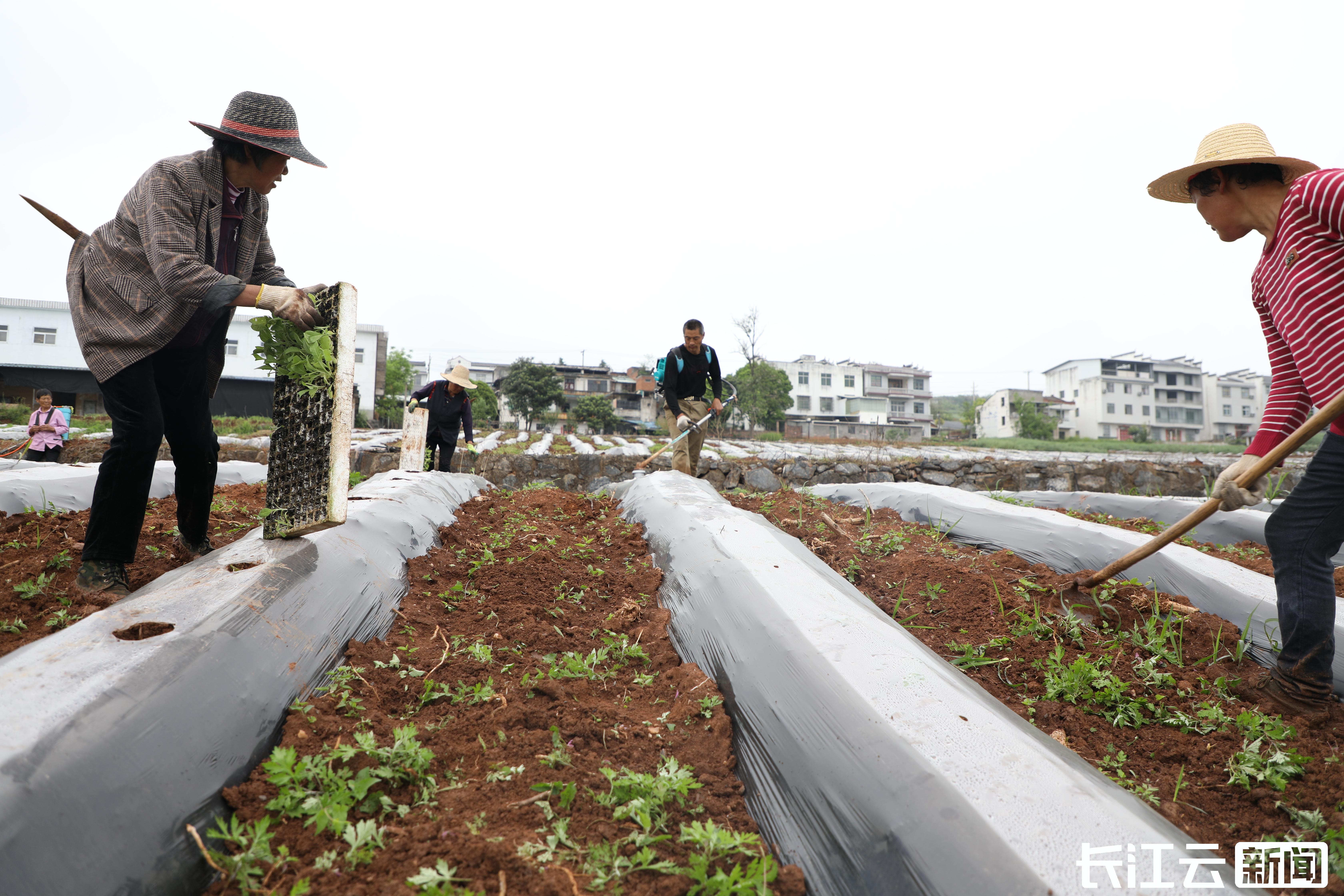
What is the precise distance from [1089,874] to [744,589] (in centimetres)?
115

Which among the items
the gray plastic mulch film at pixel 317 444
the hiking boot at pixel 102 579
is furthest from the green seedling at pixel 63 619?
the gray plastic mulch film at pixel 317 444

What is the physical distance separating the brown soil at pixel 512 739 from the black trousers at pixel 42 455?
7.07 m

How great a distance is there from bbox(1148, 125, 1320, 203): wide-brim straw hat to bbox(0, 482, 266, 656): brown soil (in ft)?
11.2

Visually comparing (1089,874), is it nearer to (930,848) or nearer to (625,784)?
(930,848)

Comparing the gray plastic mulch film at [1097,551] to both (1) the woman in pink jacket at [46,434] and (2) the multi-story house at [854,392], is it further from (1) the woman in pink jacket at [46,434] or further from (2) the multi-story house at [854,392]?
(2) the multi-story house at [854,392]

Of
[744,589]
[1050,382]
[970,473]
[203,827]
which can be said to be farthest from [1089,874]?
[1050,382]

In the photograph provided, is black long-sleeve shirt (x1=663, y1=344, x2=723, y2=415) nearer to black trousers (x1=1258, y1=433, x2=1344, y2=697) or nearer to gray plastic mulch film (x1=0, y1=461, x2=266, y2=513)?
gray plastic mulch film (x1=0, y1=461, x2=266, y2=513)

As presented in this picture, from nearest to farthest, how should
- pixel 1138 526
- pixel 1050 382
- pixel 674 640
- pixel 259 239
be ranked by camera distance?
pixel 674 640 → pixel 259 239 → pixel 1138 526 → pixel 1050 382

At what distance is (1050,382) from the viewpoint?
60094 mm

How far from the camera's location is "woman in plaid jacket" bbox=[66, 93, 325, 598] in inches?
76.3

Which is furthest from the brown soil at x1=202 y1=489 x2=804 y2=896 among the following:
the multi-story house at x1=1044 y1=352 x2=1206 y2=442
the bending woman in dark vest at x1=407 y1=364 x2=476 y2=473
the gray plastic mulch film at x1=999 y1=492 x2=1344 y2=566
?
the multi-story house at x1=1044 y1=352 x2=1206 y2=442

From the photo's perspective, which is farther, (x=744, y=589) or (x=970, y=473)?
(x=970, y=473)

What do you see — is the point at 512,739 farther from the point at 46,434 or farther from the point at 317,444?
the point at 46,434

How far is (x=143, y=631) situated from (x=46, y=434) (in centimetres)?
763
